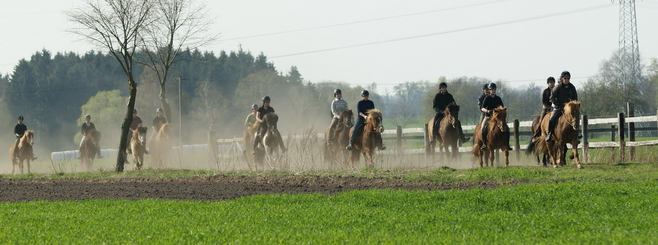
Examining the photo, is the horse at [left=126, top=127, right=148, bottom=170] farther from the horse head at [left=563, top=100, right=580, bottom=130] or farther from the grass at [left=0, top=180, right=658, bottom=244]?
the horse head at [left=563, top=100, right=580, bottom=130]

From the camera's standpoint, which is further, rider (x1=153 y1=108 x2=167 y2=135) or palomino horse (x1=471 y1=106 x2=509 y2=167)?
rider (x1=153 y1=108 x2=167 y2=135)

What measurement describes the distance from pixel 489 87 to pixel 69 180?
493 inches

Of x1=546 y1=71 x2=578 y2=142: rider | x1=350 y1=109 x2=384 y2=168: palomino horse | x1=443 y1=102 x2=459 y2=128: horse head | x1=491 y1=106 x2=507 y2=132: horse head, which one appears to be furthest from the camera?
x1=443 y1=102 x2=459 y2=128: horse head

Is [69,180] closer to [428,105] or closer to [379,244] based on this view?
[379,244]

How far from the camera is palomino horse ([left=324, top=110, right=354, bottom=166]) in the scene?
84.1ft

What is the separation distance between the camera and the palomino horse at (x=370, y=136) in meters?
23.9

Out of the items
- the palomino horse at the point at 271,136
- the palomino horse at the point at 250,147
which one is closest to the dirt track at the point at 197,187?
the palomino horse at the point at 271,136

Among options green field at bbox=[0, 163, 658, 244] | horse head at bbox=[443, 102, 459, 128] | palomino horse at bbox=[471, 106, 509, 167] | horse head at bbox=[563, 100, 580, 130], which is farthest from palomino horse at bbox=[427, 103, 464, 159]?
green field at bbox=[0, 163, 658, 244]

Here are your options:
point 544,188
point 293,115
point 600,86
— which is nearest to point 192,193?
point 544,188

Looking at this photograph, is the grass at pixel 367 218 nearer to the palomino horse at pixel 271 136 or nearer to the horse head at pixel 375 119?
the horse head at pixel 375 119

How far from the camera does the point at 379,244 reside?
357 inches

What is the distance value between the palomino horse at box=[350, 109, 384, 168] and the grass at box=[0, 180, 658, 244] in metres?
8.87

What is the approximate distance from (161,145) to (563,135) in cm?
1618

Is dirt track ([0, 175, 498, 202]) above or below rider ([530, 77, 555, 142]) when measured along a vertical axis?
below
